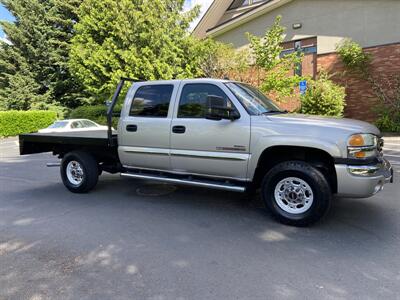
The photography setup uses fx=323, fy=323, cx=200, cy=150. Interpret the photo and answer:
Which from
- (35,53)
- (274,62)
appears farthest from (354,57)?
(35,53)

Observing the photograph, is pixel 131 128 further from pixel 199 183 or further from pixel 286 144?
pixel 286 144

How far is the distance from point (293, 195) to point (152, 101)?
9.00ft

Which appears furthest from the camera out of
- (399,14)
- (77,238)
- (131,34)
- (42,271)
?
(131,34)

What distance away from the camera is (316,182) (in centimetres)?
415

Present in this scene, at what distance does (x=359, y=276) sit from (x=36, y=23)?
3012 cm

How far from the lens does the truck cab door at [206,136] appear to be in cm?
461

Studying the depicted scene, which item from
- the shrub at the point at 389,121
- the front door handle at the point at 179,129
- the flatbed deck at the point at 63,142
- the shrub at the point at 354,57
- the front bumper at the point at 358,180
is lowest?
the front bumper at the point at 358,180

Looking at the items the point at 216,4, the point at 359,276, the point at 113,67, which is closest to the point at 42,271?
the point at 359,276

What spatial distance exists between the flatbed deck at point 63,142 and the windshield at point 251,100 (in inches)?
91.2

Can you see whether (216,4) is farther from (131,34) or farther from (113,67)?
(113,67)

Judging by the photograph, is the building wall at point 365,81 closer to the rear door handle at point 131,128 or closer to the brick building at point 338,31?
the brick building at point 338,31

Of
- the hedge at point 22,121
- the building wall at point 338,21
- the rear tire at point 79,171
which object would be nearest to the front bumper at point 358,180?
the rear tire at point 79,171

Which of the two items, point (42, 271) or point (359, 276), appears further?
point (42, 271)

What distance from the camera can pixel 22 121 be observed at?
23.0 metres
